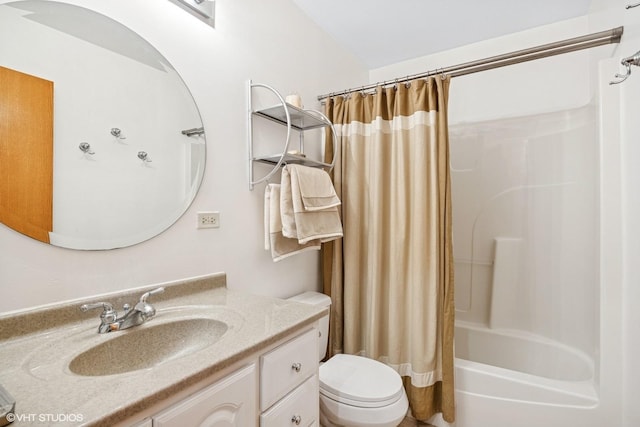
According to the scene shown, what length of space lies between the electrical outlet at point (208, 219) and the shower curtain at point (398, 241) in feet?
2.64

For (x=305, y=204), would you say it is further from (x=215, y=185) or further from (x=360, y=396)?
(x=360, y=396)

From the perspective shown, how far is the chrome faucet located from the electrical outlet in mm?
392

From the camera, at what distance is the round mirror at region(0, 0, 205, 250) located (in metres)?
0.83

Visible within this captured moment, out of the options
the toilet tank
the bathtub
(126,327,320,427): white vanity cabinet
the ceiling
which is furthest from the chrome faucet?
the ceiling

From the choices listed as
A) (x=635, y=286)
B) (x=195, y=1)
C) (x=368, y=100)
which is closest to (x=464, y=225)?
(x=635, y=286)

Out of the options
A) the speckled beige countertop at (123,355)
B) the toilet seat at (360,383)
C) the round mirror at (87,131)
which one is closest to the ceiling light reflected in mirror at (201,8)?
the round mirror at (87,131)

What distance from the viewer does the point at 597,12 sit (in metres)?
1.74

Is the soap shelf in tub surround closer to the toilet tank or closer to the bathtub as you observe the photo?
the toilet tank

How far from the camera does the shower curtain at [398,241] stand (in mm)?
1605

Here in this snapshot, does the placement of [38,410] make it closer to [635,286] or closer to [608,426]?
[635,286]

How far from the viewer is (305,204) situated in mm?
1472

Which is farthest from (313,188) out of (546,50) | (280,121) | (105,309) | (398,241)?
(546,50)

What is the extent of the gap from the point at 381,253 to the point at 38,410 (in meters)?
1.58

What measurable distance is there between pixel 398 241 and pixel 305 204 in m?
0.62
